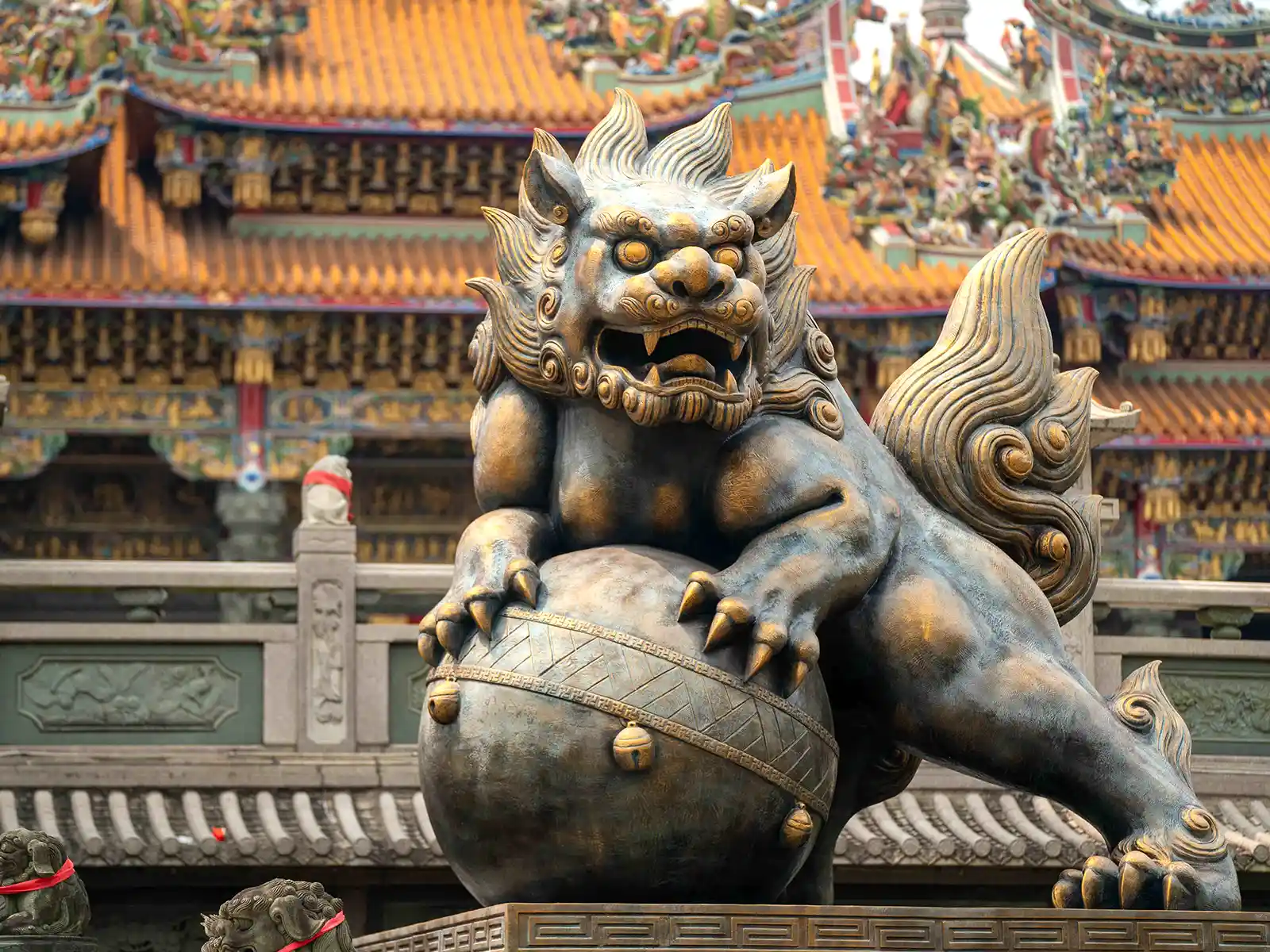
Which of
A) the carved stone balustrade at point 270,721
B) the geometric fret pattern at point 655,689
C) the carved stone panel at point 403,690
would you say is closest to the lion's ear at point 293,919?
the geometric fret pattern at point 655,689

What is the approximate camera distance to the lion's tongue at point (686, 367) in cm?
495

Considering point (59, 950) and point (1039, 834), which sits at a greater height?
point (59, 950)

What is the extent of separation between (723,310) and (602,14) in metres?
15.4

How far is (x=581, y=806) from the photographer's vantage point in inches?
187

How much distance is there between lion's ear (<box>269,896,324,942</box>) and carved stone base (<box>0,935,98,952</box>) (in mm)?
1183

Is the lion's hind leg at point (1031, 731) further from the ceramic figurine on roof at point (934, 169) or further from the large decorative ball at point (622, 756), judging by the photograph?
the ceramic figurine on roof at point (934, 169)

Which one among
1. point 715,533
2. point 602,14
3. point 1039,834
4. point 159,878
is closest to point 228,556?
point 602,14

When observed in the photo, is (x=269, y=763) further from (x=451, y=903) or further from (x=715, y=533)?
(x=715, y=533)

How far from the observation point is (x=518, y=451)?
522 cm

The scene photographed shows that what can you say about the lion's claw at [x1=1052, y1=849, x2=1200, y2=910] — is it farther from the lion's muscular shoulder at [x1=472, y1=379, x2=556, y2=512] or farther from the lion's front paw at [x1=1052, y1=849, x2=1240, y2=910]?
the lion's muscular shoulder at [x1=472, y1=379, x2=556, y2=512]

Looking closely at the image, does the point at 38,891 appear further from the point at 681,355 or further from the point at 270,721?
the point at 270,721

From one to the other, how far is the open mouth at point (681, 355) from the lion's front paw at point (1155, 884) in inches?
52.4

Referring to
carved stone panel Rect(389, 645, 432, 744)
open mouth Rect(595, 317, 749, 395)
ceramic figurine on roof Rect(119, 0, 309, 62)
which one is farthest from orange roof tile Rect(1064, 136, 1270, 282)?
open mouth Rect(595, 317, 749, 395)

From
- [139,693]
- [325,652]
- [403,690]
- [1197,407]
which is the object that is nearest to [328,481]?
[325,652]
